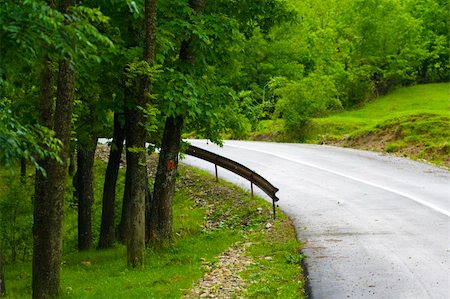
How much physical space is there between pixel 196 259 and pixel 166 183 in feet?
7.28

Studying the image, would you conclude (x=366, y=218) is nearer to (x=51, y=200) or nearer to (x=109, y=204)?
(x=109, y=204)

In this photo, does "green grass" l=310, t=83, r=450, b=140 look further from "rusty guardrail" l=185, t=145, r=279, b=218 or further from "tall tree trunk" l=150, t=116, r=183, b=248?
"tall tree trunk" l=150, t=116, r=183, b=248

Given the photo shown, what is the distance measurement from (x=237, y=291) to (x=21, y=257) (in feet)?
29.5

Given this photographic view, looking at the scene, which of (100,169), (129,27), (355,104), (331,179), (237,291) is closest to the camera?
(237,291)

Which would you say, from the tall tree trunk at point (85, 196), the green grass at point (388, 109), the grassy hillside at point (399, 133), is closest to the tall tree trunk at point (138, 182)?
the tall tree trunk at point (85, 196)

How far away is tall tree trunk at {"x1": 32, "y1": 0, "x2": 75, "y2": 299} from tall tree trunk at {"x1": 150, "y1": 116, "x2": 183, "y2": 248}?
14.2 feet

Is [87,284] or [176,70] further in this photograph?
[176,70]

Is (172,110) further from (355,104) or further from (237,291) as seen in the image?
(355,104)

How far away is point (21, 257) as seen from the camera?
17062 millimetres

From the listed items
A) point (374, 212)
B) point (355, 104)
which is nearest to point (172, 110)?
point (374, 212)

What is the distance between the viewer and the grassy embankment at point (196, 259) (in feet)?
34.3

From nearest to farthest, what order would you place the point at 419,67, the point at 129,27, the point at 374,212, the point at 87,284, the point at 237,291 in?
the point at 237,291 → the point at 87,284 → the point at 129,27 → the point at 374,212 → the point at 419,67

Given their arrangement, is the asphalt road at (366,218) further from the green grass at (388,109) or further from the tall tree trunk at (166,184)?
the green grass at (388,109)

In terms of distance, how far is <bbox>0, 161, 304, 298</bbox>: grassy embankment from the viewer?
10445mm
